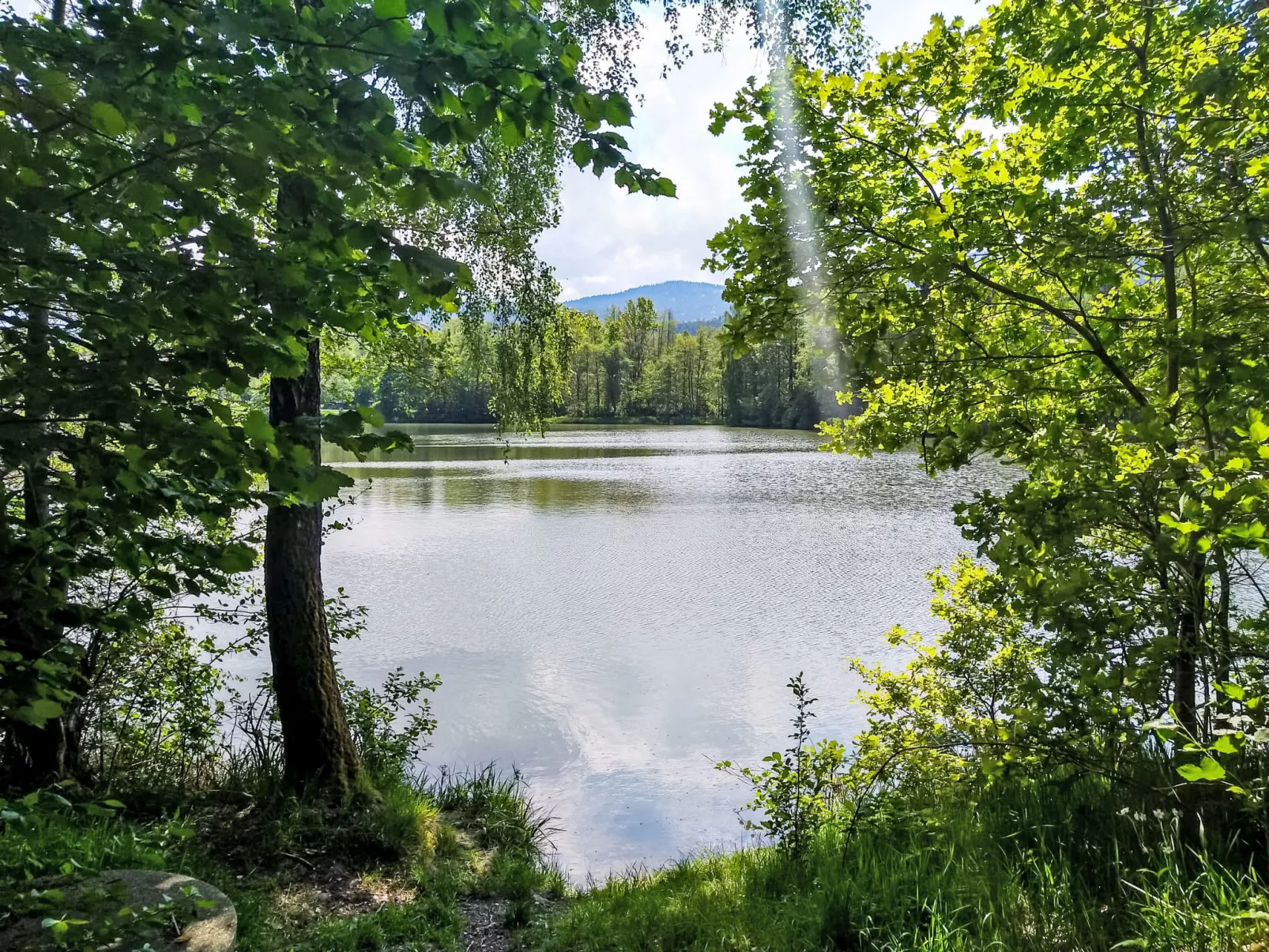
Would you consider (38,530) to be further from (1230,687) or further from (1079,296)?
(1079,296)

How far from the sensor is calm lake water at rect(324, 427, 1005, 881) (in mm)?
7070

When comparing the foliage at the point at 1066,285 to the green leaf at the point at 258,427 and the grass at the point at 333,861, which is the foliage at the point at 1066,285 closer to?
the green leaf at the point at 258,427

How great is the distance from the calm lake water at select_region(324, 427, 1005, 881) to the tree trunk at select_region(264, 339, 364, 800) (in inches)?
81.2

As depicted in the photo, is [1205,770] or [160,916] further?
[160,916]

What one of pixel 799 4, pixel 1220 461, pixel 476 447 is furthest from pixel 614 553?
pixel 476 447

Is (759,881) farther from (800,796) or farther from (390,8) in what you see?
(390,8)

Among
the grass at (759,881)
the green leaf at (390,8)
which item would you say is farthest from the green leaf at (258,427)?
the grass at (759,881)

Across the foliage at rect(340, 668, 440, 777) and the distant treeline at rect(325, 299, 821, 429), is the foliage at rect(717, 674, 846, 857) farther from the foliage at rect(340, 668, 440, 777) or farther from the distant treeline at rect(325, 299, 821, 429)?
the distant treeline at rect(325, 299, 821, 429)

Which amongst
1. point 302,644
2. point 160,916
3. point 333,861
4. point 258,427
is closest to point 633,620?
point 302,644

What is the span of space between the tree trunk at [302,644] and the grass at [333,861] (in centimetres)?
28

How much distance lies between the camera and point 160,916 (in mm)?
2068

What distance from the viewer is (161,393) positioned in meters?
1.42

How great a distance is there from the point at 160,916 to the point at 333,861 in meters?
2.62

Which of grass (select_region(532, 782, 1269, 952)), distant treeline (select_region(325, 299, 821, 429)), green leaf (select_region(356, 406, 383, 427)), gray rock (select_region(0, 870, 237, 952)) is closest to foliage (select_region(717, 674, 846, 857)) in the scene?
grass (select_region(532, 782, 1269, 952))
